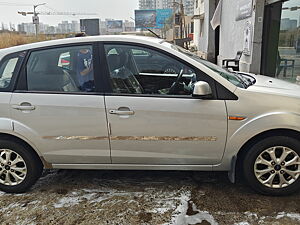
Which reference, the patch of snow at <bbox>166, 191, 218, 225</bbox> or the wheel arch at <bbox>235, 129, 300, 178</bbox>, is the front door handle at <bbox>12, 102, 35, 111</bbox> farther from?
the wheel arch at <bbox>235, 129, 300, 178</bbox>

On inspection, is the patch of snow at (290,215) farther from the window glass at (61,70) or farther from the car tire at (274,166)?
the window glass at (61,70)

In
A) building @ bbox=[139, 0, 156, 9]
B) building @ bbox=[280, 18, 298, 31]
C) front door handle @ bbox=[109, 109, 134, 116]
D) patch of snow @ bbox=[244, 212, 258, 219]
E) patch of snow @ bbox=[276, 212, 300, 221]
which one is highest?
building @ bbox=[139, 0, 156, 9]

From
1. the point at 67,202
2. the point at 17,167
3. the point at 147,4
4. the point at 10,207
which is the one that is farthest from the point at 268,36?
the point at 147,4

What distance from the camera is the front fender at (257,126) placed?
2.79m

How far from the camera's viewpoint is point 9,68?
320 cm

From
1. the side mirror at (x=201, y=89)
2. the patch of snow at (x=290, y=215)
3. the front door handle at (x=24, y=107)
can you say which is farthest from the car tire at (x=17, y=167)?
the patch of snow at (x=290, y=215)

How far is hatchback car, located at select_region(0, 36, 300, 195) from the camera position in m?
2.87

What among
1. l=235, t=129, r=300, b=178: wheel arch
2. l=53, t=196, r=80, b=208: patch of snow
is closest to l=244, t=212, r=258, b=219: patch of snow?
l=235, t=129, r=300, b=178: wheel arch

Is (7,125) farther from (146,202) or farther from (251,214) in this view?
(251,214)

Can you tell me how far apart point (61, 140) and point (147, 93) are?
1066mm

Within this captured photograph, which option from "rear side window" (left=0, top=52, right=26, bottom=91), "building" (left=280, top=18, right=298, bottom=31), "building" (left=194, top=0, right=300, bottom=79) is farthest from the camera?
"building" (left=194, top=0, right=300, bottom=79)

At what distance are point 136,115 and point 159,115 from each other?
24 centimetres

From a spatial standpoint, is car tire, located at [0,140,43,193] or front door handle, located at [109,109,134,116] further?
car tire, located at [0,140,43,193]

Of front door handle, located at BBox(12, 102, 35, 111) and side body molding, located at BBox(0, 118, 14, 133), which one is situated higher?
front door handle, located at BBox(12, 102, 35, 111)
